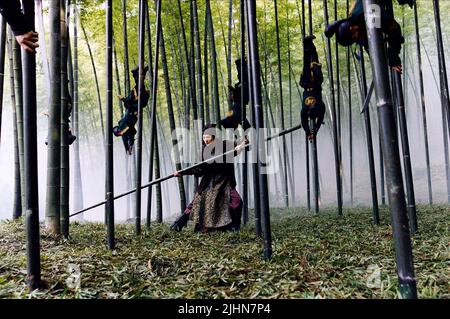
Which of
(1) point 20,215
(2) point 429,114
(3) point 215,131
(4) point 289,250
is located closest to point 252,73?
(4) point 289,250

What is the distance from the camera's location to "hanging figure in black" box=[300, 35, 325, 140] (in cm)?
418

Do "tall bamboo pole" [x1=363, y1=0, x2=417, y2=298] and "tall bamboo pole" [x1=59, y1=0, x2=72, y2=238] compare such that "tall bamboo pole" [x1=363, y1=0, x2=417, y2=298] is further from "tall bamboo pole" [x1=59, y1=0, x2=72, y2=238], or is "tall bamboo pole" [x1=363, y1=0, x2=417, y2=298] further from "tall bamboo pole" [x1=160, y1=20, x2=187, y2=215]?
"tall bamboo pole" [x1=160, y1=20, x2=187, y2=215]

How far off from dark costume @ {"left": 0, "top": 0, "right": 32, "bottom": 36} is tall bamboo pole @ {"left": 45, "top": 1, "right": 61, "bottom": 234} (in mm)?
1546

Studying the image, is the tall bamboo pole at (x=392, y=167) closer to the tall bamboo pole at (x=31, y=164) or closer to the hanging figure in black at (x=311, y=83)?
the tall bamboo pole at (x=31, y=164)

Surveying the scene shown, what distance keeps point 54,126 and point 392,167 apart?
2988mm

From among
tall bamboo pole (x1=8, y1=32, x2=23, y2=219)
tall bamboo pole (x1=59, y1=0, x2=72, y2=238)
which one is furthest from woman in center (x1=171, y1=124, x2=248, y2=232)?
tall bamboo pole (x1=8, y1=32, x2=23, y2=219)

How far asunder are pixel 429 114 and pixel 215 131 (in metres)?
24.9

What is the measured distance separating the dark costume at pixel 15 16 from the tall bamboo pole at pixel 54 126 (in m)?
1.55

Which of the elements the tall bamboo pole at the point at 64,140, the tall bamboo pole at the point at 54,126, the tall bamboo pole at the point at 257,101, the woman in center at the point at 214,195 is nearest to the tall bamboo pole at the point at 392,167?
the tall bamboo pole at the point at 257,101

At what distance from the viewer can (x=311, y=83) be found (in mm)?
4336

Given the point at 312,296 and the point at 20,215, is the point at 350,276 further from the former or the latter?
the point at 20,215

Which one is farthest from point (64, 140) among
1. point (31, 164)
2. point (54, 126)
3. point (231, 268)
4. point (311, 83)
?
point (311, 83)

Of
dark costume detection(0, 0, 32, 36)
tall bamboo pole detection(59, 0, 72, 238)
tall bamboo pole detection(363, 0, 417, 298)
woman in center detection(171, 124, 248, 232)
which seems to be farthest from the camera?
woman in center detection(171, 124, 248, 232)

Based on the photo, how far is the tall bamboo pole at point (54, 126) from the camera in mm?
3236
